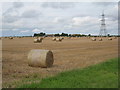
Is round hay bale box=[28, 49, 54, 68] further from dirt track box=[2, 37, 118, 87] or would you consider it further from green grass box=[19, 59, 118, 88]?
green grass box=[19, 59, 118, 88]

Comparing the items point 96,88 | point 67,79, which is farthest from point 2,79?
point 96,88

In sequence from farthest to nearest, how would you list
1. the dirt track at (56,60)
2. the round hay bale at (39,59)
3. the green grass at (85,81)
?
the round hay bale at (39,59) → the dirt track at (56,60) → the green grass at (85,81)

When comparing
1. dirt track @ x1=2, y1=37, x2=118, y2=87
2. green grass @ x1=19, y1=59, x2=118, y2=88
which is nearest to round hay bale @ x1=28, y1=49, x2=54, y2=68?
dirt track @ x1=2, y1=37, x2=118, y2=87

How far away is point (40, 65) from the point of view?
13.8 meters

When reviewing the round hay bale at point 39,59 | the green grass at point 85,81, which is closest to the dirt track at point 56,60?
the round hay bale at point 39,59

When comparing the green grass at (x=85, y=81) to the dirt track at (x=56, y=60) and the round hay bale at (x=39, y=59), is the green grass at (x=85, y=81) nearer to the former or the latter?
the dirt track at (x=56, y=60)

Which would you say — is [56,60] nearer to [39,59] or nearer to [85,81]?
[39,59]

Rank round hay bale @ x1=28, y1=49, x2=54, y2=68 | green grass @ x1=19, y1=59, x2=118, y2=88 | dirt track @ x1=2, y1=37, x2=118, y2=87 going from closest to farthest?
→ green grass @ x1=19, y1=59, x2=118, y2=88
dirt track @ x1=2, y1=37, x2=118, y2=87
round hay bale @ x1=28, y1=49, x2=54, y2=68

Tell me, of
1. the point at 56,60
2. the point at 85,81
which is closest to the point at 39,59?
the point at 56,60

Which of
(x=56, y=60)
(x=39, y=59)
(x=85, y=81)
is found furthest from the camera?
(x=56, y=60)

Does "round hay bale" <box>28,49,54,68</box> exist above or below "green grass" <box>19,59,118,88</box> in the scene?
above

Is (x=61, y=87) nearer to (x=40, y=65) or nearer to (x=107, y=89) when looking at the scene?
(x=107, y=89)

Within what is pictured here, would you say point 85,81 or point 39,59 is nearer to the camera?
point 85,81

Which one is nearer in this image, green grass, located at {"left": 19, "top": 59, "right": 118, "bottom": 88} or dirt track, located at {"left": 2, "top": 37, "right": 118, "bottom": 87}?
green grass, located at {"left": 19, "top": 59, "right": 118, "bottom": 88}
